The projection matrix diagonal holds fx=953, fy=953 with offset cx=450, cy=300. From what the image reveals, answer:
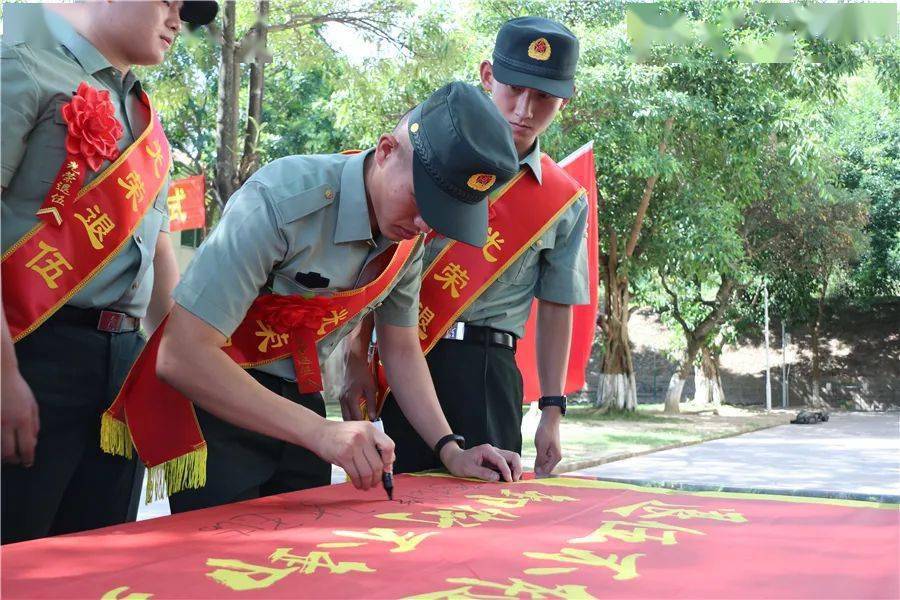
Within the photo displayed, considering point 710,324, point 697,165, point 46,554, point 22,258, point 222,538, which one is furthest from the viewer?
point 710,324

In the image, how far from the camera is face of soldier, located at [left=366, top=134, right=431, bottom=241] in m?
1.75

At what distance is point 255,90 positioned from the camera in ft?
23.7

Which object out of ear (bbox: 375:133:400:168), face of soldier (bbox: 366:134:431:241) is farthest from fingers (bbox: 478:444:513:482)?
ear (bbox: 375:133:400:168)

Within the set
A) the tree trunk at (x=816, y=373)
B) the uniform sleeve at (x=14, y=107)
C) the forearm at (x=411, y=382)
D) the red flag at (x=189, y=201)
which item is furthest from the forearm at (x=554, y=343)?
the tree trunk at (x=816, y=373)

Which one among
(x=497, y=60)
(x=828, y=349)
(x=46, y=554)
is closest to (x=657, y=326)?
(x=828, y=349)

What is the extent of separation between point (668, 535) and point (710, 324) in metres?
16.0

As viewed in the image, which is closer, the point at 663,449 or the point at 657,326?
the point at 663,449

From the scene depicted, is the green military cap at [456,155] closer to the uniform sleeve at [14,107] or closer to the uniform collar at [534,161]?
the uniform sleeve at [14,107]

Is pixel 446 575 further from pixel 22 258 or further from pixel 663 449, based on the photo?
pixel 663 449

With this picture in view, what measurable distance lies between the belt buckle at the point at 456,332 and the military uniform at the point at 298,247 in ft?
1.49

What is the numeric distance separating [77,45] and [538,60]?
115cm

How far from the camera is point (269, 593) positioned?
1173 mm

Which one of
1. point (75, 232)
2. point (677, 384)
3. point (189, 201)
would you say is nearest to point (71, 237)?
point (75, 232)

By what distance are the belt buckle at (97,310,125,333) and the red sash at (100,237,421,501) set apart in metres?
0.12
